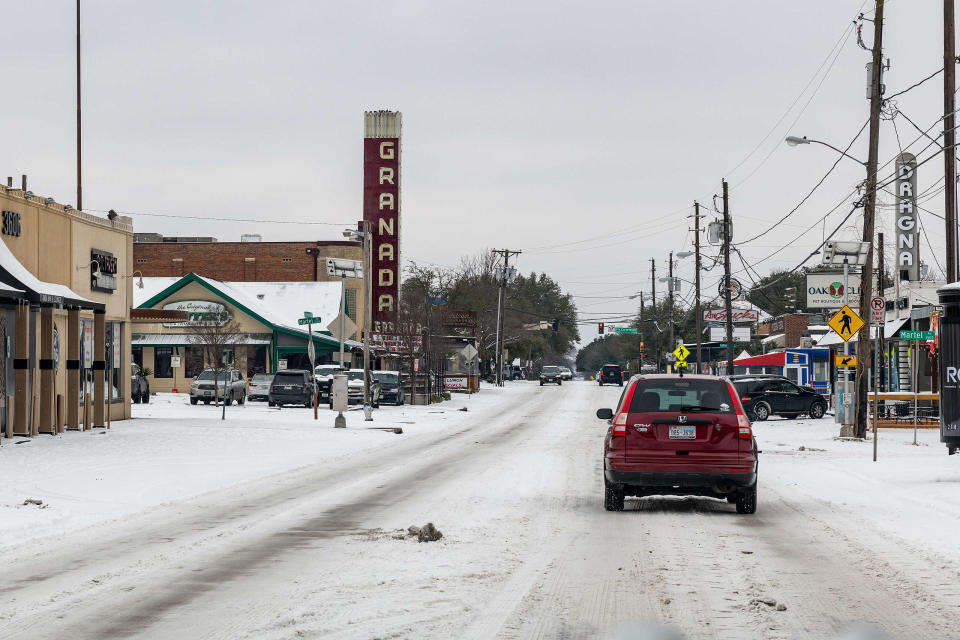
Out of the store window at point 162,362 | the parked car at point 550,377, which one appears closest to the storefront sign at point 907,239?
the store window at point 162,362

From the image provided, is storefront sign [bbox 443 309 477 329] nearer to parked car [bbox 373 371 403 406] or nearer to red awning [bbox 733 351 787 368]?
red awning [bbox 733 351 787 368]

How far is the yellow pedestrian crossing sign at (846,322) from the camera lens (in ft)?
81.6

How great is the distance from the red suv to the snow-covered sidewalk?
6.07m

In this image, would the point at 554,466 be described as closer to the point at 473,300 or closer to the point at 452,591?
the point at 452,591

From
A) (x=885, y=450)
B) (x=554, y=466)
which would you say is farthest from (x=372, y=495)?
(x=885, y=450)

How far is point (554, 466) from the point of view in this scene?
888 inches

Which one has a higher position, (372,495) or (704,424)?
(704,424)

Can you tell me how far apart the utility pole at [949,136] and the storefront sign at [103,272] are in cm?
2250

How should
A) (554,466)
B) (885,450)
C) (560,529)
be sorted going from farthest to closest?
1. (885,450)
2. (554,466)
3. (560,529)

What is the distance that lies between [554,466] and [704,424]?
8563 millimetres

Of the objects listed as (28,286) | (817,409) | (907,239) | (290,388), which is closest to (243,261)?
(290,388)

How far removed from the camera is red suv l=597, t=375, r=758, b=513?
14133mm

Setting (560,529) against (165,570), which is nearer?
(165,570)

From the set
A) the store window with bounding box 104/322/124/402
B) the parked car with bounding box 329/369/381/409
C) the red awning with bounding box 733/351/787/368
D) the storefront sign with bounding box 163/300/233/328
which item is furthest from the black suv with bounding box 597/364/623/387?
the store window with bounding box 104/322/124/402
